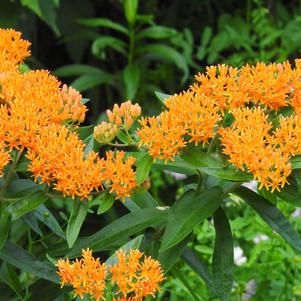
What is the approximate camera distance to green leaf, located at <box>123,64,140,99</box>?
4670 millimetres

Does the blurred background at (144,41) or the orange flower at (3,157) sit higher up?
the blurred background at (144,41)

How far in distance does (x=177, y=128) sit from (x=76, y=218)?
1.04ft

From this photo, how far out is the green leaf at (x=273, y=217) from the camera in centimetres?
219

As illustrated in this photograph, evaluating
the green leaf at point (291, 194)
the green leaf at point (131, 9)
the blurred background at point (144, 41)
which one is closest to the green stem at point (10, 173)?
the green leaf at point (291, 194)

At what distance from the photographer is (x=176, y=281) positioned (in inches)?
116

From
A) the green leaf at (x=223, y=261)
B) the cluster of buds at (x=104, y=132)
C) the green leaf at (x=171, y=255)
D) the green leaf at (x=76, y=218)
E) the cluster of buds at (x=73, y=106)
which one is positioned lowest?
the green leaf at (x=223, y=261)

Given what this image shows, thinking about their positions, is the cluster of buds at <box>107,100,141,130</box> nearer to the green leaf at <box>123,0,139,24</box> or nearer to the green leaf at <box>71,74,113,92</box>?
the green leaf at <box>71,74,113,92</box>

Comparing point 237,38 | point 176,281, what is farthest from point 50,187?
point 237,38

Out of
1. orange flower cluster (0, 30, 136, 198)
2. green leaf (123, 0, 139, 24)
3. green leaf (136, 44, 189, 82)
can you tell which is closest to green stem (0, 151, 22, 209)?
orange flower cluster (0, 30, 136, 198)

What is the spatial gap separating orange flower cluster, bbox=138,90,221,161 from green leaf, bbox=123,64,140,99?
2.47 m

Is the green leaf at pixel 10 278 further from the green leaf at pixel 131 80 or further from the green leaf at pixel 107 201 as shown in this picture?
the green leaf at pixel 131 80

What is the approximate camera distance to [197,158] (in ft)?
7.00

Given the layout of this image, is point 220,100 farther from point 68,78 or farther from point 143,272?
point 68,78

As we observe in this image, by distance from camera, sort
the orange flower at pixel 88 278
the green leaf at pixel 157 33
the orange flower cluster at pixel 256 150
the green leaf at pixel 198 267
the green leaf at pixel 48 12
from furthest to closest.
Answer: the green leaf at pixel 157 33
the green leaf at pixel 48 12
the green leaf at pixel 198 267
the orange flower cluster at pixel 256 150
the orange flower at pixel 88 278
